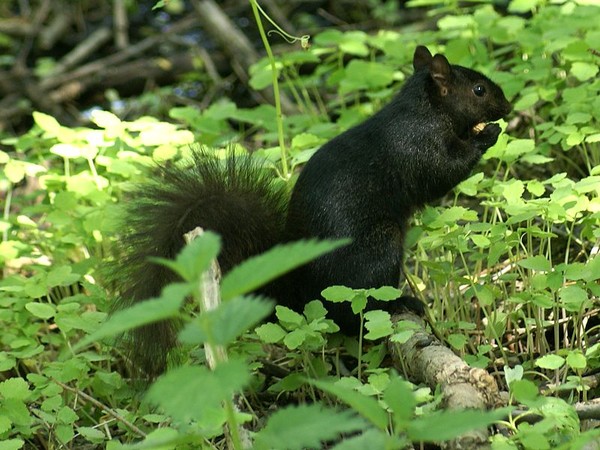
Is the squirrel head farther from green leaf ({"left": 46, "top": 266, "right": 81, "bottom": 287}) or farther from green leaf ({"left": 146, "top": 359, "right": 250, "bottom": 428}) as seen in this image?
green leaf ({"left": 146, "top": 359, "right": 250, "bottom": 428})

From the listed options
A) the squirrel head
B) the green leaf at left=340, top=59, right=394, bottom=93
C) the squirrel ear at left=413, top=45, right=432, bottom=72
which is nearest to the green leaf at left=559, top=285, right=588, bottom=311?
the squirrel head

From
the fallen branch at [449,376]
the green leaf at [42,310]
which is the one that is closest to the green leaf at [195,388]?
the fallen branch at [449,376]

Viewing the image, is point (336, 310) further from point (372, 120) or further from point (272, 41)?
point (272, 41)

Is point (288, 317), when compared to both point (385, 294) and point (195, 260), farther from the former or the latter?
point (195, 260)

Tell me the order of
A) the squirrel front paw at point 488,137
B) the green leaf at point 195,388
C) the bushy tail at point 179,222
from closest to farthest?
1. the green leaf at point 195,388
2. the bushy tail at point 179,222
3. the squirrel front paw at point 488,137

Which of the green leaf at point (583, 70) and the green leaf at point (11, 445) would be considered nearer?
the green leaf at point (11, 445)

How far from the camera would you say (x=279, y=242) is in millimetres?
2693

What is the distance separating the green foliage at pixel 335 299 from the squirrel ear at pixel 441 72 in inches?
10.5

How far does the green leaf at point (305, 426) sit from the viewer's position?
1.28 m

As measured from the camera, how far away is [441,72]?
3137mm

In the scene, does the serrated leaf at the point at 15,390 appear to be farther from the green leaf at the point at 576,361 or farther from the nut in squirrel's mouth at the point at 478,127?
the nut in squirrel's mouth at the point at 478,127

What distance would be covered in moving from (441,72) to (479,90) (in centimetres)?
17

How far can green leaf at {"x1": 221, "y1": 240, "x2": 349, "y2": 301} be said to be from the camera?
127 centimetres

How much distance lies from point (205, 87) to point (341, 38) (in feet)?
6.40
